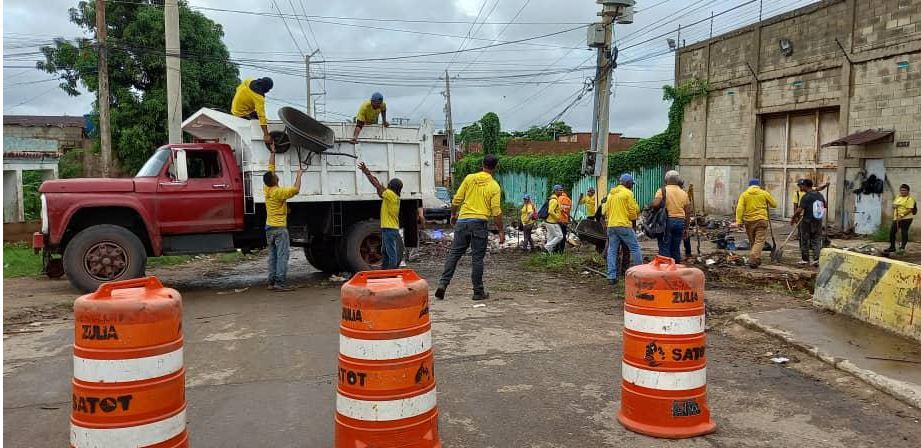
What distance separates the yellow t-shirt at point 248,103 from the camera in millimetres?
9398

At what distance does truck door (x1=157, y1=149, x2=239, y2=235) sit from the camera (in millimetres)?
9352

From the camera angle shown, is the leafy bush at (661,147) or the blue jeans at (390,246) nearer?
the blue jeans at (390,246)

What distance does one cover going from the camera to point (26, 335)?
7.01 meters

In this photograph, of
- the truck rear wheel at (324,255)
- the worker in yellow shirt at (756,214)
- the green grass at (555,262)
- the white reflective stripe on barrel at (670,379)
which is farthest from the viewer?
the green grass at (555,262)

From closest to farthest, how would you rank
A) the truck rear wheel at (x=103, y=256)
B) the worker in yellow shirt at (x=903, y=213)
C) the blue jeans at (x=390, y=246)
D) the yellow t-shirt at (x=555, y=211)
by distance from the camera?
the truck rear wheel at (x=103, y=256), the blue jeans at (x=390, y=246), the worker in yellow shirt at (x=903, y=213), the yellow t-shirt at (x=555, y=211)

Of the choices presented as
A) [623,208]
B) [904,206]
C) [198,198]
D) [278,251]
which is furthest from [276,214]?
[904,206]

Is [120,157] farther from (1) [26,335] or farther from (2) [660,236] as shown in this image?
(2) [660,236]

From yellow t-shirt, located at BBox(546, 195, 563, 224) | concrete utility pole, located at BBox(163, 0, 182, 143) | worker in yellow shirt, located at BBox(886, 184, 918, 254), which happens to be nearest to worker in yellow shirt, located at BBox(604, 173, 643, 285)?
yellow t-shirt, located at BBox(546, 195, 563, 224)

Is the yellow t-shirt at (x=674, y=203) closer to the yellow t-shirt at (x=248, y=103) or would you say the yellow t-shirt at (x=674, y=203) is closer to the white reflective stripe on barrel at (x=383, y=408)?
the yellow t-shirt at (x=248, y=103)

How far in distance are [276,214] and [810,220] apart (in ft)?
30.6

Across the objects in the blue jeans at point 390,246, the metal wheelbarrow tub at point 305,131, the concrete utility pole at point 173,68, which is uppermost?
the concrete utility pole at point 173,68

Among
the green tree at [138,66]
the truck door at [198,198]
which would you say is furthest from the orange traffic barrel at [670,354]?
the green tree at [138,66]

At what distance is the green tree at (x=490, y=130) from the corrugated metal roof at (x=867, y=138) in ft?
83.8

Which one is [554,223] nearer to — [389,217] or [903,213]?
[389,217]
